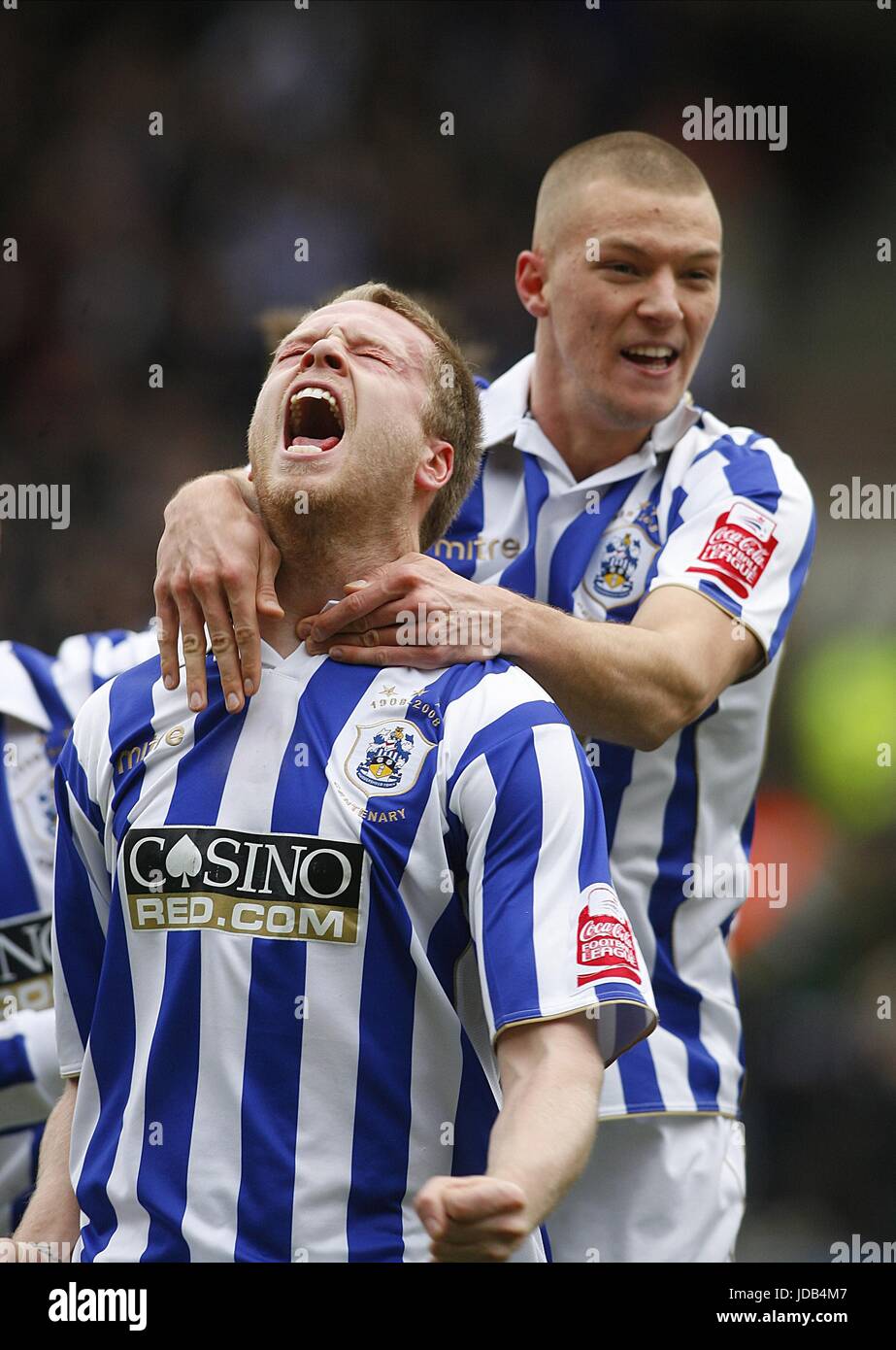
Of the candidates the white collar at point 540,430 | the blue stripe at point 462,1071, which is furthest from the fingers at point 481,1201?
the white collar at point 540,430

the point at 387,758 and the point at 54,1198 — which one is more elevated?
the point at 387,758

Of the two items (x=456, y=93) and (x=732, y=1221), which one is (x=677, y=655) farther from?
(x=456, y=93)

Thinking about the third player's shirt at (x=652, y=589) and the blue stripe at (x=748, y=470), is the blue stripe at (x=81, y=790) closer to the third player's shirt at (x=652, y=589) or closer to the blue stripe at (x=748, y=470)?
the third player's shirt at (x=652, y=589)

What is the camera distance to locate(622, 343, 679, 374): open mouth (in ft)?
10.3

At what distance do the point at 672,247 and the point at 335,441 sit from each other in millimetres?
1139

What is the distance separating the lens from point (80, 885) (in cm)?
225

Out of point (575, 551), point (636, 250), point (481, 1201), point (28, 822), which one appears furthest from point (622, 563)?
point (481, 1201)

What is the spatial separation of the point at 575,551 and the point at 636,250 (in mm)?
574

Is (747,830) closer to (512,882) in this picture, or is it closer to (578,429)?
(578,429)

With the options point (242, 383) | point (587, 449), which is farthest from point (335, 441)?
point (242, 383)

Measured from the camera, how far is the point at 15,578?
18.6 ft

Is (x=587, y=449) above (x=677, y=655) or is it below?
above

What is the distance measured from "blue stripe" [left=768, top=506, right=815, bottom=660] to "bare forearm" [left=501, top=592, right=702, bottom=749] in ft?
0.94

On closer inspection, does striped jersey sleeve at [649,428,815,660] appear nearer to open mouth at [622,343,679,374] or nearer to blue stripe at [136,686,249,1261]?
open mouth at [622,343,679,374]
